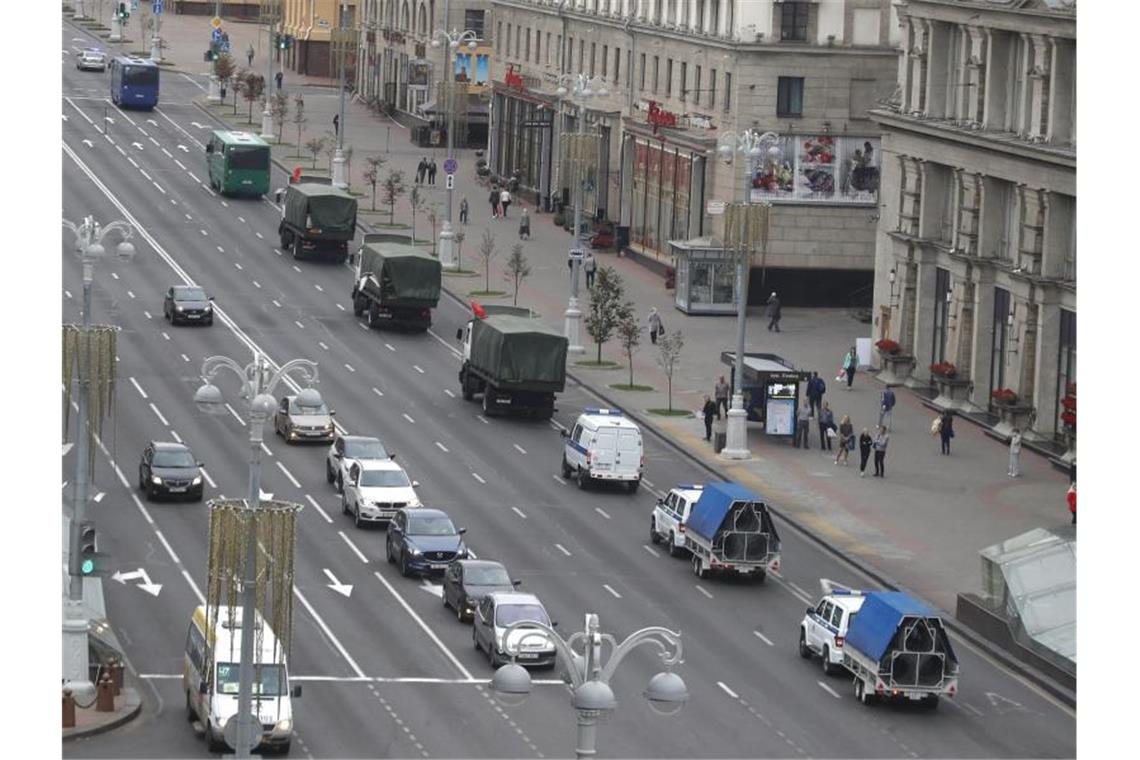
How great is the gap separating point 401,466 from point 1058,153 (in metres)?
24.1

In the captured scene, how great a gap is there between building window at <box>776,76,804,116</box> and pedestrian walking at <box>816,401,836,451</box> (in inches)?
1197

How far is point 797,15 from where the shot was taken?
123 meters

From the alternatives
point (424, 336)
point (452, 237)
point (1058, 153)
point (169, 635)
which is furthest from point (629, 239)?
point (169, 635)

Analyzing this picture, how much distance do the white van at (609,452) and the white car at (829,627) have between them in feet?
56.6

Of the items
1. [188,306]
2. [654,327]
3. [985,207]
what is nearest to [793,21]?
[654,327]

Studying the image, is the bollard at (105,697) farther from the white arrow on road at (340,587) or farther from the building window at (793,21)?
the building window at (793,21)

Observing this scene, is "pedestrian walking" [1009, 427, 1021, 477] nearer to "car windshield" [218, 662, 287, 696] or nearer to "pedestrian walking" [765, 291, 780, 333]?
"pedestrian walking" [765, 291, 780, 333]

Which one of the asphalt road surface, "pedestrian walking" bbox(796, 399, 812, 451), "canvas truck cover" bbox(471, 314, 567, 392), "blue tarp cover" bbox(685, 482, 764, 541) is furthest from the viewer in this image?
"canvas truck cover" bbox(471, 314, 567, 392)

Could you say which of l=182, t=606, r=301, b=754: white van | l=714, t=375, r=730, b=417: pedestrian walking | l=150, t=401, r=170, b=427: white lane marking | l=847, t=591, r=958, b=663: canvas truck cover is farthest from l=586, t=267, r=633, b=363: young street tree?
l=182, t=606, r=301, b=754: white van

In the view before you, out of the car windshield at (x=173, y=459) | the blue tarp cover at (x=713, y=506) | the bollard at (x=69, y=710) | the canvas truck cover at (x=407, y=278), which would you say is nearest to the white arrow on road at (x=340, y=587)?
the blue tarp cover at (x=713, y=506)

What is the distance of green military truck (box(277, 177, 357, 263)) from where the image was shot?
124m

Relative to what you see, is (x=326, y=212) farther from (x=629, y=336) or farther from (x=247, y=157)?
(x=629, y=336)

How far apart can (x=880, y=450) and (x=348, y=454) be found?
1708 cm

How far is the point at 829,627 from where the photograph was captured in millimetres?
68250
